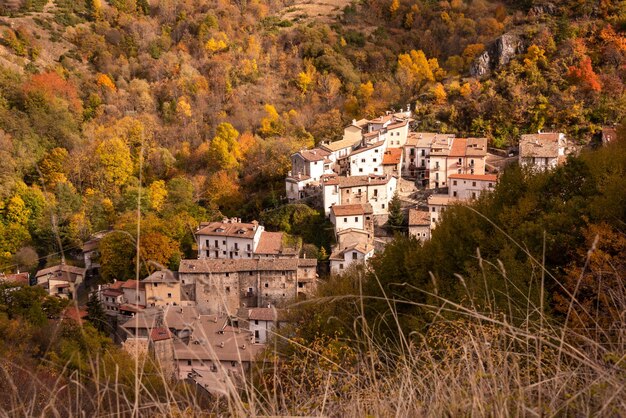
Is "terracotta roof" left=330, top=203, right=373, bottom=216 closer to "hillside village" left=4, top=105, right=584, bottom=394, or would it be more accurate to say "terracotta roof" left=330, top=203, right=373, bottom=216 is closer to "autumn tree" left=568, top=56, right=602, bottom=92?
"hillside village" left=4, top=105, right=584, bottom=394

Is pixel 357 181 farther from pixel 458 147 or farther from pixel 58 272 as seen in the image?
pixel 58 272

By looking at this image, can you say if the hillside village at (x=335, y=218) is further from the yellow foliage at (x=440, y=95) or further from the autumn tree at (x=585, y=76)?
the autumn tree at (x=585, y=76)

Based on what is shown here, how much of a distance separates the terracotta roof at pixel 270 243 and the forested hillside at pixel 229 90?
8.58ft

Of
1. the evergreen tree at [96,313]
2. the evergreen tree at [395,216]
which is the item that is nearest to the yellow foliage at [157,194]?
the evergreen tree at [96,313]

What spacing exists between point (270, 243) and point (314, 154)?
484 centimetres

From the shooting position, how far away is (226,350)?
12773mm

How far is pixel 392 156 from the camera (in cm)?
2414

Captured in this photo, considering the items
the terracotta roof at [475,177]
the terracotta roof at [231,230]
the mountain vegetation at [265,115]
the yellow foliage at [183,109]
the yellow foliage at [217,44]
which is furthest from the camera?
the yellow foliage at [217,44]

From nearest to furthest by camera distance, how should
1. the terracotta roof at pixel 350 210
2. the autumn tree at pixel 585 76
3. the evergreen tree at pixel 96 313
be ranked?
the evergreen tree at pixel 96 313
the terracotta roof at pixel 350 210
the autumn tree at pixel 585 76

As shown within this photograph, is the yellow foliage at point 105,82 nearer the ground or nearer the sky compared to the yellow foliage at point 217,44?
nearer the ground

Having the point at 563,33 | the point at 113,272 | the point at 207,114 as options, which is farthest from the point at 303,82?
the point at 113,272

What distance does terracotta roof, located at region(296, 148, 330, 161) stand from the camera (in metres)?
23.3

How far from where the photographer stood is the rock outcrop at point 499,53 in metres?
28.9

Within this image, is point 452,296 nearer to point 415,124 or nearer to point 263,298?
point 263,298
